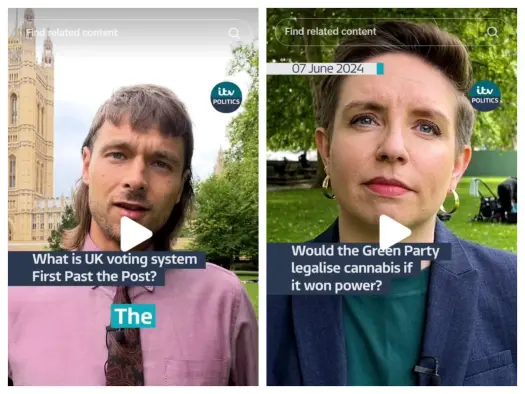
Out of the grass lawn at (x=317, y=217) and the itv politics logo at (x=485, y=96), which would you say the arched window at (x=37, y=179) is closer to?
the grass lawn at (x=317, y=217)

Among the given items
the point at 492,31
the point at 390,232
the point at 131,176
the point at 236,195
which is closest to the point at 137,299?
the point at 131,176

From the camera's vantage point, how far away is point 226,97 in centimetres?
445

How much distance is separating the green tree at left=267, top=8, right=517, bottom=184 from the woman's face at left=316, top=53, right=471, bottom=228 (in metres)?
0.18


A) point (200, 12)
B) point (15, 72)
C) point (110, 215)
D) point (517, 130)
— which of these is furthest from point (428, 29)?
point (15, 72)

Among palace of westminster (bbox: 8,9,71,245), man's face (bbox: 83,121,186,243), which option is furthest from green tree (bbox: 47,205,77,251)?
man's face (bbox: 83,121,186,243)

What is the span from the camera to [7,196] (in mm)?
4516

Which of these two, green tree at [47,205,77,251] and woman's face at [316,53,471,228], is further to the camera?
green tree at [47,205,77,251]

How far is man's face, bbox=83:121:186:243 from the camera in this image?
14.2 feet

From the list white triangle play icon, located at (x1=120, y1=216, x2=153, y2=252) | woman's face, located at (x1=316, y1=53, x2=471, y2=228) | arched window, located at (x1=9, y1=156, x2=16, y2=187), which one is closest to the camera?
woman's face, located at (x1=316, y1=53, x2=471, y2=228)

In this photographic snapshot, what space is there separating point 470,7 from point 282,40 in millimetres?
1112

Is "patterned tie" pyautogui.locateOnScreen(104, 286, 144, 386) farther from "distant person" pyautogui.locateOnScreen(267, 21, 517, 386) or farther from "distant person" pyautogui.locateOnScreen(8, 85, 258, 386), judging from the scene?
"distant person" pyautogui.locateOnScreen(267, 21, 517, 386)

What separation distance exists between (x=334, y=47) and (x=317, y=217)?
38.8 inches

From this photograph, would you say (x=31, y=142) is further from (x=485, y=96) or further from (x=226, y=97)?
(x=485, y=96)

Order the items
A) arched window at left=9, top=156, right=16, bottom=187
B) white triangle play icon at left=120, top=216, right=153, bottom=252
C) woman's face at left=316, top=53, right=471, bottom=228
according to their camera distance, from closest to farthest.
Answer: woman's face at left=316, top=53, right=471, bottom=228 → white triangle play icon at left=120, top=216, right=153, bottom=252 → arched window at left=9, top=156, right=16, bottom=187
